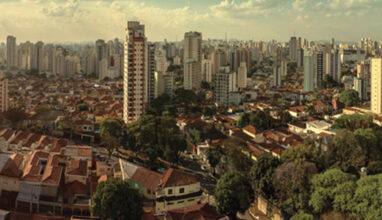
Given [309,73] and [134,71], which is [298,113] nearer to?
[134,71]

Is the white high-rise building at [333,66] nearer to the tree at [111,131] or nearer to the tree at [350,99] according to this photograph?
the tree at [350,99]

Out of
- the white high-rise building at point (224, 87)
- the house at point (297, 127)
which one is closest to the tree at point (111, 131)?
the house at point (297, 127)

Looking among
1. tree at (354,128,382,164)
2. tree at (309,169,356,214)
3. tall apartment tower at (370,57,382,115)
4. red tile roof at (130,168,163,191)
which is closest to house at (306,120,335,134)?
tree at (354,128,382,164)

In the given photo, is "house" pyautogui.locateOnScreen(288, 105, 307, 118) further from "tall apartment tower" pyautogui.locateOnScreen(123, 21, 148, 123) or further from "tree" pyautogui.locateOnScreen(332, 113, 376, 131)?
"tall apartment tower" pyautogui.locateOnScreen(123, 21, 148, 123)

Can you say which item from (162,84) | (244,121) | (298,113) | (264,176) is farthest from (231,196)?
(162,84)

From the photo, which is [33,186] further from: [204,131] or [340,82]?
[340,82]

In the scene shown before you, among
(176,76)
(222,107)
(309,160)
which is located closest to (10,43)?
(176,76)
